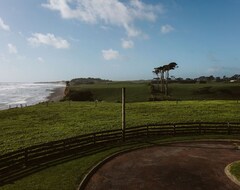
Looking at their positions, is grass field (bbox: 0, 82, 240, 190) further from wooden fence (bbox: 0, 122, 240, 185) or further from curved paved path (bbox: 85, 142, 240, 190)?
wooden fence (bbox: 0, 122, 240, 185)

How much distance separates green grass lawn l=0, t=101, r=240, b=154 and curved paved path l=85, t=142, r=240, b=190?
1392 centimetres

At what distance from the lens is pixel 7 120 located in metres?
47.3

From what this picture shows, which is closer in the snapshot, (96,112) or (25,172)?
(25,172)

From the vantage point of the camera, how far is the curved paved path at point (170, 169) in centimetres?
1758

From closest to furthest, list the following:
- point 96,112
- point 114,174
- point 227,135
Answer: point 114,174, point 227,135, point 96,112

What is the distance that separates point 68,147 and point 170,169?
902cm

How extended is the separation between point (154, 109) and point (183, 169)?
1333 inches

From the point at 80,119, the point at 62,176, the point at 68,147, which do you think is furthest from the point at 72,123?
the point at 62,176

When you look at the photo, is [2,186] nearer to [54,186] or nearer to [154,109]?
[54,186]

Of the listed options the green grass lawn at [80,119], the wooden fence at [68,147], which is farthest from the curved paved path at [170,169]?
the green grass lawn at [80,119]

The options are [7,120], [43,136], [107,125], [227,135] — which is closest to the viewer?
[227,135]

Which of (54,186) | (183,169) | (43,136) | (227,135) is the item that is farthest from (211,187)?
(43,136)

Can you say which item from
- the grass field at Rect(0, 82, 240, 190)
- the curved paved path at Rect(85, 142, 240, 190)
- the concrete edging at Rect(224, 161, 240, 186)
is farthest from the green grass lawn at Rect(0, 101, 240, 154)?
the concrete edging at Rect(224, 161, 240, 186)

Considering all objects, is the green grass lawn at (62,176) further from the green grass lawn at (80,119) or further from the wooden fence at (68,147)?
the green grass lawn at (80,119)
